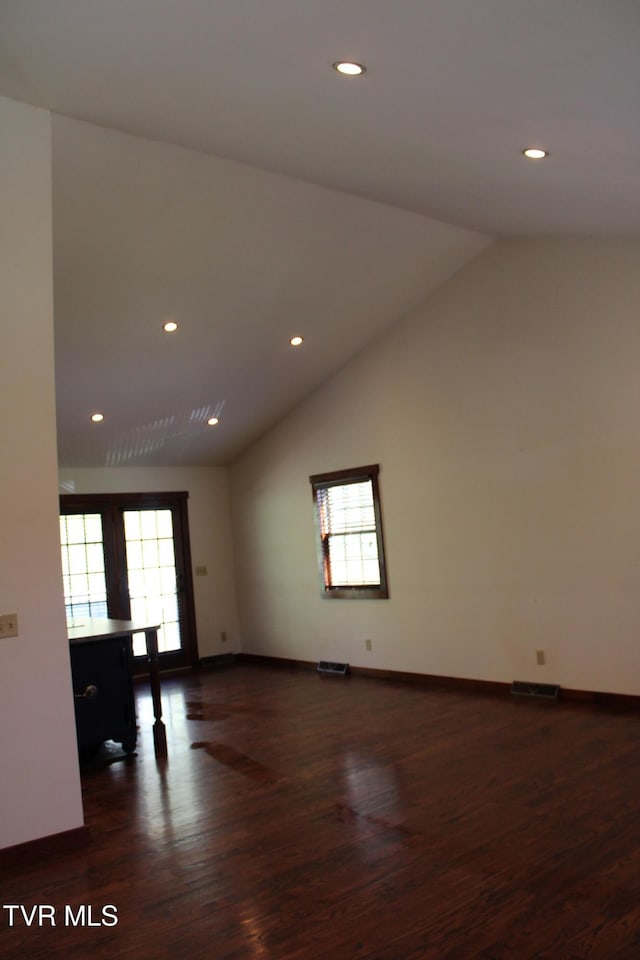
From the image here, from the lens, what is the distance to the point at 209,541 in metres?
9.75

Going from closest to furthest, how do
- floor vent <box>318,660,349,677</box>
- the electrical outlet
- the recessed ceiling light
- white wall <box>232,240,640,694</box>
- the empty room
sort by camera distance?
the empty room, the recessed ceiling light, the electrical outlet, white wall <box>232,240,640,694</box>, floor vent <box>318,660,349,677</box>

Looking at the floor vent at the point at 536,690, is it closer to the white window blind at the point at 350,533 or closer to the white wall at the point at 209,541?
the white window blind at the point at 350,533

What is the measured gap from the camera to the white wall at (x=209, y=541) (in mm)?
9484

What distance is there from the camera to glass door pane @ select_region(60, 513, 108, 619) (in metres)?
8.67

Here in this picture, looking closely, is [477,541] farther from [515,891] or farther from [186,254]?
[515,891]

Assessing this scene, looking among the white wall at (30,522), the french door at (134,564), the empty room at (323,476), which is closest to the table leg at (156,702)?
the empty room at (323,476)

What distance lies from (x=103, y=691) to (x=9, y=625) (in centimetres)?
189

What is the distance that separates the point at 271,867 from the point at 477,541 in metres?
3.75

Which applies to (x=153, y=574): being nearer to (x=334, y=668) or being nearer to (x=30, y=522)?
(x=334, y=668)

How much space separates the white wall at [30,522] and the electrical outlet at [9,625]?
2 cm

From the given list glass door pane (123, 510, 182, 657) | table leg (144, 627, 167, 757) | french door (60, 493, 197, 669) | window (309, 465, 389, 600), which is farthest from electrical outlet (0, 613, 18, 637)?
glass door pane (123, 510, 182, 657)

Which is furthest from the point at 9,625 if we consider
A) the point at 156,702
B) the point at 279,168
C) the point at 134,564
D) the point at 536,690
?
the point at 134,564

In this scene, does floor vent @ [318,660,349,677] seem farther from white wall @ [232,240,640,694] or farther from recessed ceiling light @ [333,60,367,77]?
recessed ceiling light @ [333,60,367,77]

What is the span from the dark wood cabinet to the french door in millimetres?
3168
